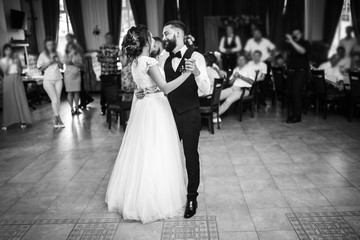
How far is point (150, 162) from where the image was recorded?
2.68 m

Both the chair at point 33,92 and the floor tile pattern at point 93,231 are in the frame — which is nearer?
the floor tile pattern at point 93,231

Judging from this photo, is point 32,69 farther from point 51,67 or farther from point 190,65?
point 190,65

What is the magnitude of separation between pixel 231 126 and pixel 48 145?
3.02 metres

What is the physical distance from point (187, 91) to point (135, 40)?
21.1 inches

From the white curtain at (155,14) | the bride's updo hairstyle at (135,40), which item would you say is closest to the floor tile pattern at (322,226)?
the bride's updo hairstyle at (135,40)

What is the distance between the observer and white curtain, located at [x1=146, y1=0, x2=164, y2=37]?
34.7 feet

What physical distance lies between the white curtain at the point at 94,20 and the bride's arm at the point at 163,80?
8.78 meters

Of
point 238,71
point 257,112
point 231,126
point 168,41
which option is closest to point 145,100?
point 168,41

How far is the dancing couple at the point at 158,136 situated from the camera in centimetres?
251

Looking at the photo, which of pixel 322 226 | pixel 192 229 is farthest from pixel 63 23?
pixel 322 226

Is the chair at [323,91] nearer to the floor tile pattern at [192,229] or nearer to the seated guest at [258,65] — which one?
the seated guest at [258,65]

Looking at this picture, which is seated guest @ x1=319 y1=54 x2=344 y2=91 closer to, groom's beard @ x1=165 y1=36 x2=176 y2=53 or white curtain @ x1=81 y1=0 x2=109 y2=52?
groom's beard @ x1=165 y1=36 x2=176 y2=53

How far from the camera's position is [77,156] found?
181 inches

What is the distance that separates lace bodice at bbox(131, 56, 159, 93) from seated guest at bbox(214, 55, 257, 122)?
362cm
